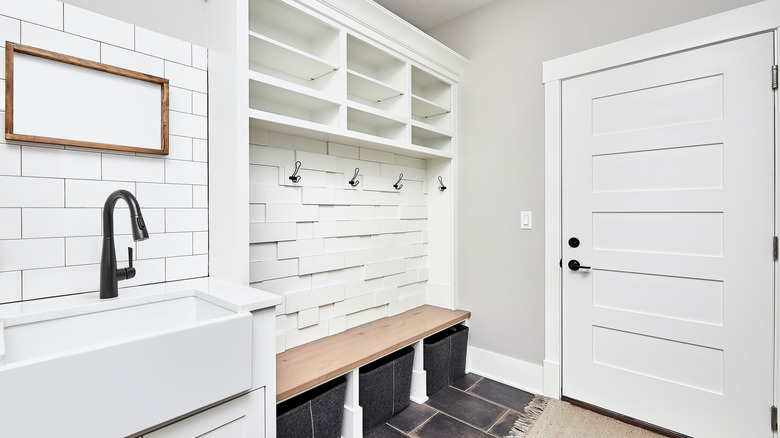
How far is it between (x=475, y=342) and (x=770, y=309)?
5.26 feet

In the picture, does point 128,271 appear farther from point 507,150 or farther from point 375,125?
point 507,150

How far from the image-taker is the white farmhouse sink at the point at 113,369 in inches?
31.4

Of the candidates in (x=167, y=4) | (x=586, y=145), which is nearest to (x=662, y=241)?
(x=586, y=145)

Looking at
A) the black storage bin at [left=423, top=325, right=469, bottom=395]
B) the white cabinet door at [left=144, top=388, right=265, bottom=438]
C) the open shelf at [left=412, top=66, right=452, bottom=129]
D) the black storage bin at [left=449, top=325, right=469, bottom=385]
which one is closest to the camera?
the white cabinet door at [left=144, top=388, right=265, bottom=438]

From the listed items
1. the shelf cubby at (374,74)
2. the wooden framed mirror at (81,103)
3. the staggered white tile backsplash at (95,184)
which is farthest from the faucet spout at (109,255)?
the shelf cubby at (374,74)

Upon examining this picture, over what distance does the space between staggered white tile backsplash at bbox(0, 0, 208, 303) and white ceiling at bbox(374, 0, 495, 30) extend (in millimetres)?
1481

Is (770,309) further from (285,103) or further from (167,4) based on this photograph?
(167,4)

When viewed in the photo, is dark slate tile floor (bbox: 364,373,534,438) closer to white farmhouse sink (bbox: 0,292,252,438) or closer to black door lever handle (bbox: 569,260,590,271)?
black door lever handle (bbox: 569,260,590,271)

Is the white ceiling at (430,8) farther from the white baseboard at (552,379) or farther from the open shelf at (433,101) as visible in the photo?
the white baseboard at (552,379)

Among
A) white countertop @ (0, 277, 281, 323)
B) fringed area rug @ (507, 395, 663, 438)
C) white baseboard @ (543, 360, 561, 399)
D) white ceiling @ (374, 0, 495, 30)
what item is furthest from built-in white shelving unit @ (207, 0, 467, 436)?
fringed area rug @ (507, 395, 663, 438)

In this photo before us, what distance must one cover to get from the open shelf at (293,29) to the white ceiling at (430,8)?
0.79 metres

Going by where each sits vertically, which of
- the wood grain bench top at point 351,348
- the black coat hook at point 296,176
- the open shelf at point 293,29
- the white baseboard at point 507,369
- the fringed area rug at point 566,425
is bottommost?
the fringed area rug at point 566,425

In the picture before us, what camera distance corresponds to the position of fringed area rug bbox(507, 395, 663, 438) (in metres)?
1.92

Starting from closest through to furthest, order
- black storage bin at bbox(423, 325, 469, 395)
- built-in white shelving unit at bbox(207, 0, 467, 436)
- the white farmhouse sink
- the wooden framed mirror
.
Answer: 1. the white farmhouse sink
2. the wooden framed mirror
3. built-in white shelving unit at bbox(207, 0, 467, 436)
4. black storage bin at bbox(423, 325, 469, 395)
